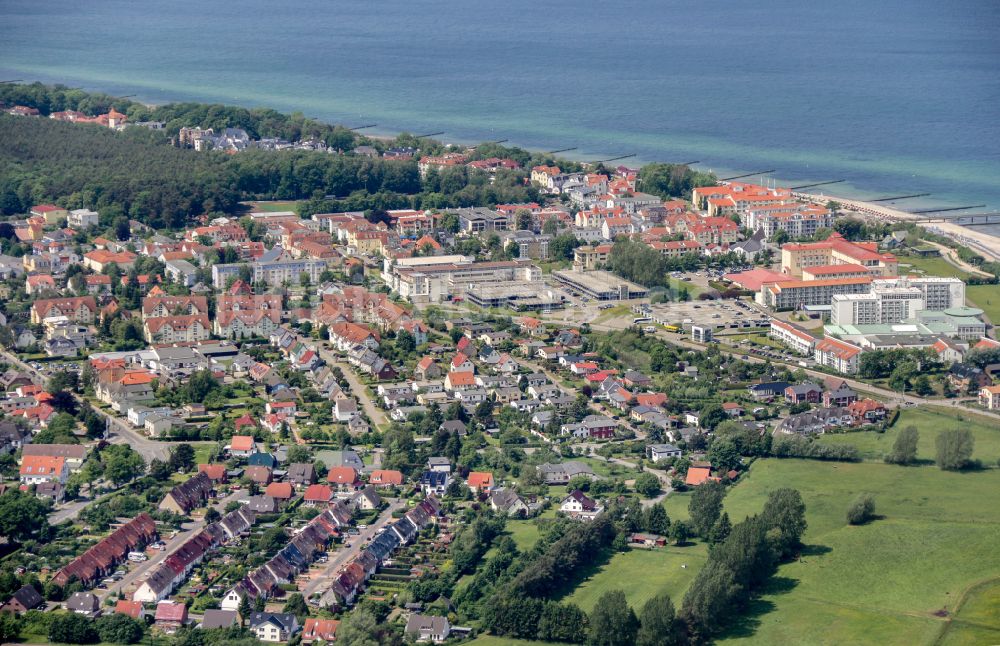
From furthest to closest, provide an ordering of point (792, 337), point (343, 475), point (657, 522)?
point (792, 337), point (343, 475), point (657, 522)

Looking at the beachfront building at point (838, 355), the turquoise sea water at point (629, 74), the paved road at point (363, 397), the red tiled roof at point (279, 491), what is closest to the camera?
the red tiled roof at point (279, 491)

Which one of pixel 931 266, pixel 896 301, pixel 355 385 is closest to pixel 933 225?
pixel 931 266

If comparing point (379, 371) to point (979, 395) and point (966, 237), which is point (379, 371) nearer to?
point (979, 395)

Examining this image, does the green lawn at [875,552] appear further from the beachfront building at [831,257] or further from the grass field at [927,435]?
the beachfront building at [831,257]

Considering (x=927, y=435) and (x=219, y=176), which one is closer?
(x=927, y=435)

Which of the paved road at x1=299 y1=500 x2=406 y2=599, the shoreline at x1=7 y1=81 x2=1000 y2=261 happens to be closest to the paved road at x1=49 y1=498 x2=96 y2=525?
the paved road at x1=299 y1=500 x2=406 y2=599

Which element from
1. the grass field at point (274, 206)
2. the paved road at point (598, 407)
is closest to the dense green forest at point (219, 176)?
the grass field at point (274, 206)

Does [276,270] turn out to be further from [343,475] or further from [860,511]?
[860,511]
